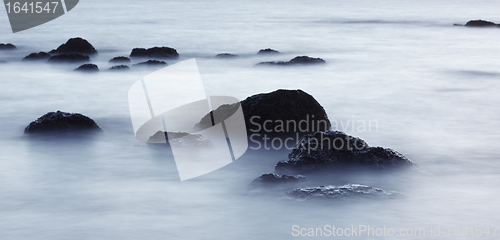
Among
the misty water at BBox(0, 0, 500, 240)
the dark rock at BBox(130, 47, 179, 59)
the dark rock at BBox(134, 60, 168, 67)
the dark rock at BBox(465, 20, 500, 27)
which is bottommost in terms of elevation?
the misty water at BBox(0, 0, 500, 240)

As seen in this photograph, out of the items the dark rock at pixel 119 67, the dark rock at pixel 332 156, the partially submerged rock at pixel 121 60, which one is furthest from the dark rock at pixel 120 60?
the dark rock at pixel 332 156

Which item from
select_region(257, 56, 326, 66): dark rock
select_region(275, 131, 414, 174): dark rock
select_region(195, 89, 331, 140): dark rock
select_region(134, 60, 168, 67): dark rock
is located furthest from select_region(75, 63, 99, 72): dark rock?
select_region(275, 131, 414, 174): dark rock

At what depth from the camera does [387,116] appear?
962 cm

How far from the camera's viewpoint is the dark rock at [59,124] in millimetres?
7785

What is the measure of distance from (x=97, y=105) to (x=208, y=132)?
12.1ft

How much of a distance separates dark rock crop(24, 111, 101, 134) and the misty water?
246mm

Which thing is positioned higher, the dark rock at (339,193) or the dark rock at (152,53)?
the dark rock at (152,53)

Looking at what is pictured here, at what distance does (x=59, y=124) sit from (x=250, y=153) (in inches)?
101

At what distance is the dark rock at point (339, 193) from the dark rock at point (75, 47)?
14.0m

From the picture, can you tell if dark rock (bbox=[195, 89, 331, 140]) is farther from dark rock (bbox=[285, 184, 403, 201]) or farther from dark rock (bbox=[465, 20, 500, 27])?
dark rock (bbox=[465, 20, 500, 27])

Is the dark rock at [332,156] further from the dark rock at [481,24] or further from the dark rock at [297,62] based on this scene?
the dark rock at [481,24]

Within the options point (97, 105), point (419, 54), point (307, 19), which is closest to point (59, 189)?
point (97, 105)

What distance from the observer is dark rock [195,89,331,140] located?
287 inches

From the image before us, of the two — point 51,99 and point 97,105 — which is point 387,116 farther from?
point 51,99
